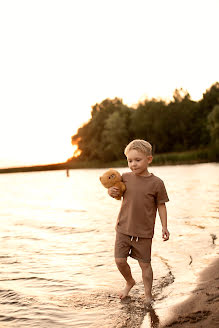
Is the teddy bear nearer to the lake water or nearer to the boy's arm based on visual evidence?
the boy's arm

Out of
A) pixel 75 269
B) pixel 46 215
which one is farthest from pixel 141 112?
pixel 75 269

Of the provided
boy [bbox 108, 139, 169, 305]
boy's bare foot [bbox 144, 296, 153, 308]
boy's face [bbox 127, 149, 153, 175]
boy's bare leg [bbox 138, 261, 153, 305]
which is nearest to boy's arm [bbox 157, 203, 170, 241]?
boy [bbox 108, 139, 169, 305]

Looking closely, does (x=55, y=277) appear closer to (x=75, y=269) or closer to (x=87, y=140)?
(x=75, y=269)

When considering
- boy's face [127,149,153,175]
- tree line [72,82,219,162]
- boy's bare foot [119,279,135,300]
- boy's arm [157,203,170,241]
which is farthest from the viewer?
tree line [72,82,219,162]

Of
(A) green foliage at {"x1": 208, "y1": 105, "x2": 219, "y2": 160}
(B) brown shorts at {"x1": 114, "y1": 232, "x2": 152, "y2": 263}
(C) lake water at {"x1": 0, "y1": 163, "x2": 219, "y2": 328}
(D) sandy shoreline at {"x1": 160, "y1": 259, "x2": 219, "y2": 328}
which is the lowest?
(C) lake water at {"x1": 0, "y1": 163, "x2": 219, "y2": 328}

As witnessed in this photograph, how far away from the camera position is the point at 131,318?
3.84 m

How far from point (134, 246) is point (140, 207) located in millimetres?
374

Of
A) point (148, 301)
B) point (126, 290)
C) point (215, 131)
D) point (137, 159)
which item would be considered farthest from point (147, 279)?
point (215, 131)

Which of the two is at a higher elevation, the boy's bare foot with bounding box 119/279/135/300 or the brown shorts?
the brown shorts

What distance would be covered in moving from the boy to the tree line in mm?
77234

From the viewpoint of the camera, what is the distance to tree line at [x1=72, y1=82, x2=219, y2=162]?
8294cm

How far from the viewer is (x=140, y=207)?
4195 millimetres

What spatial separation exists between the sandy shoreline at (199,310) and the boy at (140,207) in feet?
1.42

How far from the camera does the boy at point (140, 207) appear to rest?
414 cm
